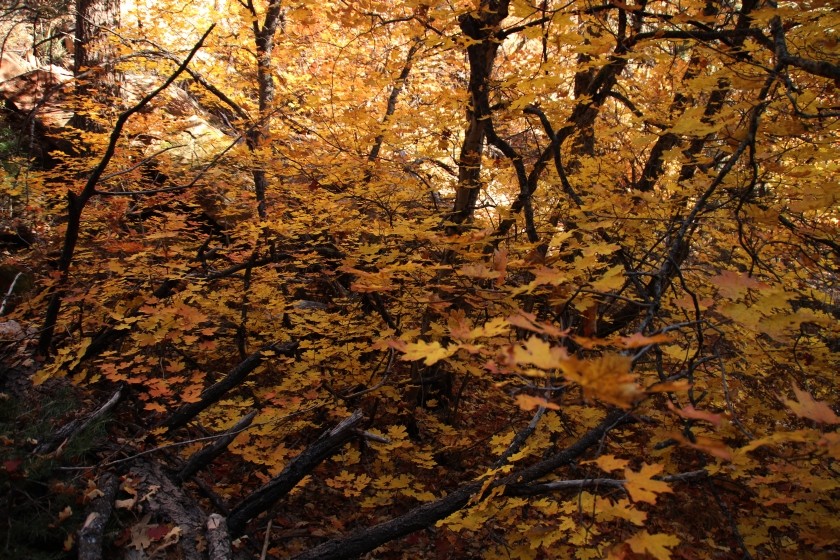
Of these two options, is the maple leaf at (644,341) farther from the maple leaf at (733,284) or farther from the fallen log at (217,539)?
the fallen log at (217,539)

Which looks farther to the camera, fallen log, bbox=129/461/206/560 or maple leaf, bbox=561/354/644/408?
fallen log, bbox=129/461/206/560

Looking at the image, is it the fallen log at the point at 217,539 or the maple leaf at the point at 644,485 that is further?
the fallen log at the point at 217,539

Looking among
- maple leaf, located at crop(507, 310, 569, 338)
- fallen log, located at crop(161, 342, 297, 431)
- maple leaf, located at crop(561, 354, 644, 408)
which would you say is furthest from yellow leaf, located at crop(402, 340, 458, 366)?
fallen log, located at crop(161, 342, 297, 431)

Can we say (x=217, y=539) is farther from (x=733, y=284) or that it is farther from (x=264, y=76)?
(x=264, y=76)

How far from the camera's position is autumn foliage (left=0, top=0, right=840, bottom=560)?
2.08m

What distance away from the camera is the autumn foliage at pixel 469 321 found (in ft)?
6.83

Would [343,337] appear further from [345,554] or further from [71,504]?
[71,504]

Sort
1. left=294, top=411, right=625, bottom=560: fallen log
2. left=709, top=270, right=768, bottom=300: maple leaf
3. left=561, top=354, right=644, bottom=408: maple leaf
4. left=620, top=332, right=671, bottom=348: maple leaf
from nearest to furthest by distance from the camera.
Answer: left=561, top=354, right=644, bottom=408: maple leaf, left=620, top=332, right=671, bottom=348: maple leaf, left=709, top=270, right=768, bottom=300: maple leaf, left=294, top=411, right=625, bottom=560: fallen log

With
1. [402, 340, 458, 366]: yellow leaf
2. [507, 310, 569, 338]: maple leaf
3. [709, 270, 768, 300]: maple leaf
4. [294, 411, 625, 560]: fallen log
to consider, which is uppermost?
[709, 270, 768, 300]: maple leaf

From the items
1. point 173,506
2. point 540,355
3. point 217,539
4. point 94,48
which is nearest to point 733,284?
point 540,355

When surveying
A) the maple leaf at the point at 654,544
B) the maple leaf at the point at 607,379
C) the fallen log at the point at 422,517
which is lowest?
the fallen log at the point at 422,517

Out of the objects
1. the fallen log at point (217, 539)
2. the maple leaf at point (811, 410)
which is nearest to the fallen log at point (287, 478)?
the fallen log at point (217, 539)

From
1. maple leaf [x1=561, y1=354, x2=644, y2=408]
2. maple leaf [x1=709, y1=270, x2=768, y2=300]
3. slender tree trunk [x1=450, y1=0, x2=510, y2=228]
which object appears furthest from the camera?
Answer: slender tree trunk [x1=450, y1=0, x2=510, y2=228]

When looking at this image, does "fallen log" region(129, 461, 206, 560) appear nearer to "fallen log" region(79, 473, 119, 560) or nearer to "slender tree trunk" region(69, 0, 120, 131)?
"fallen log" region(79, 473, 119, 560)
